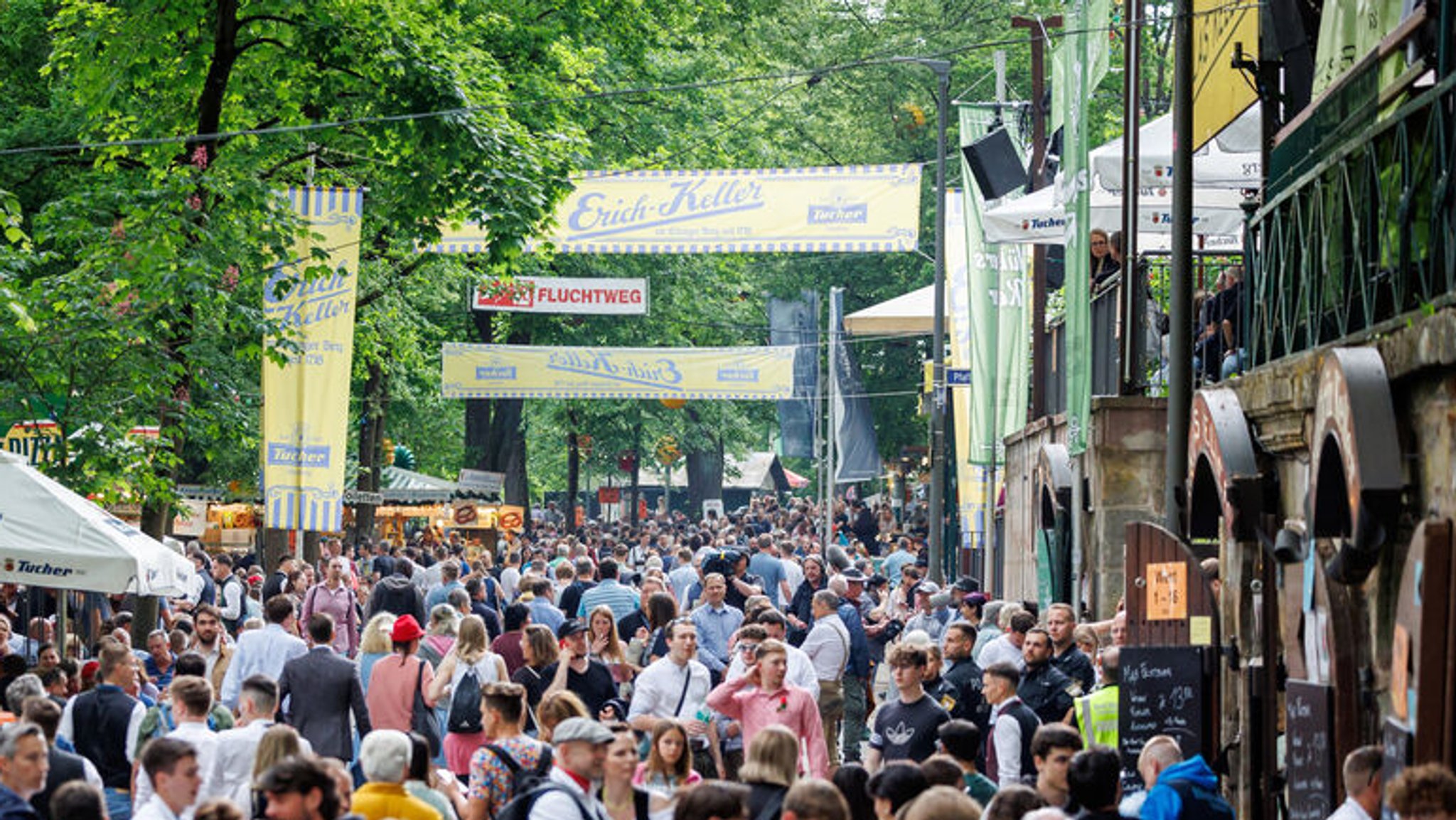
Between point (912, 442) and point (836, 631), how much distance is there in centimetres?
3784

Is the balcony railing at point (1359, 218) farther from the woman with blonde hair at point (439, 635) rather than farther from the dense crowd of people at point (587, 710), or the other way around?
the woman with blonde hair at point (439, 635)

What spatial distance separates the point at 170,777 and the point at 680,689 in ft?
17.6

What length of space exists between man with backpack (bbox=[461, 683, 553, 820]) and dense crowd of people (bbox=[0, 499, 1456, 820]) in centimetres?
1

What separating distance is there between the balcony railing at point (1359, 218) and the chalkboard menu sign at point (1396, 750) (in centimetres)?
166

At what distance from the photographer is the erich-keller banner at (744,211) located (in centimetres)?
2989

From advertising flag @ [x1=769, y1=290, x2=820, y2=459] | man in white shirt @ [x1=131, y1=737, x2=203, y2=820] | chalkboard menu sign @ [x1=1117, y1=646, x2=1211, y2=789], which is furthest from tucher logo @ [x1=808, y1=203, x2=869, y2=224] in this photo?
man in white shirt @ [x1=131, y1=737, x2=203, y2=820]

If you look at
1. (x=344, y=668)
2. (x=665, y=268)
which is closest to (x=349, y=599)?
(x=344, y=668)

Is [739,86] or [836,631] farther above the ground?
[739,86]

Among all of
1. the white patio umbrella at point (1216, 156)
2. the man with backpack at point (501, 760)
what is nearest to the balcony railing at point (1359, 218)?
the man with backpack at point (501, 760)

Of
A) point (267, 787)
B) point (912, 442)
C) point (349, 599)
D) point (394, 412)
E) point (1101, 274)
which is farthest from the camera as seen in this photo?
point (912, 442)

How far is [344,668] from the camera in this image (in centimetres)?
1323

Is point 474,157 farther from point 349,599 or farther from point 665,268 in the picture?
point 665,268

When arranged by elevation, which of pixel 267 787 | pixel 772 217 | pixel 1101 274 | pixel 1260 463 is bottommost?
pixel 267 787

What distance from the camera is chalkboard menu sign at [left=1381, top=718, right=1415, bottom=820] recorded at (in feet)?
26.8
